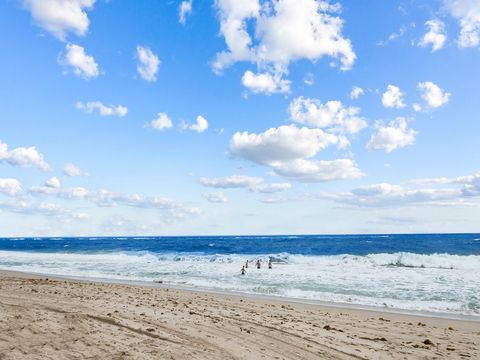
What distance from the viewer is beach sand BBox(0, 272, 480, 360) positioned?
6727 millimetres

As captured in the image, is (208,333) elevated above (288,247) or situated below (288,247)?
above

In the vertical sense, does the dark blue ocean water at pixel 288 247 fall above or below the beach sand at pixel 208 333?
below

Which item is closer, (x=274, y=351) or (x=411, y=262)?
(x=274, y=351)

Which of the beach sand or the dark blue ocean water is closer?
the beach sand

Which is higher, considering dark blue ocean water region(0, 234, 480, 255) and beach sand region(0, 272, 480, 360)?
beach sand region(0, 272, 480, 360)

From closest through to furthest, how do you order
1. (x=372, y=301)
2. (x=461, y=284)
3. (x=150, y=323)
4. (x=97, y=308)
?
1. (x=150, y=323)
2. (x=97, y=308)
3. (x=372, y=301)
4. (x=461, y=284)

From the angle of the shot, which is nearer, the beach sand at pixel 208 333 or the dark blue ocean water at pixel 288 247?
the beach sand at pixel 208 333

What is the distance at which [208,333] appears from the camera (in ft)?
26.5

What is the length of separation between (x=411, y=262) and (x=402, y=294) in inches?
870

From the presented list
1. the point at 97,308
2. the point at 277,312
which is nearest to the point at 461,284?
the point at 277,312

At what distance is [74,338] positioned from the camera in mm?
7156

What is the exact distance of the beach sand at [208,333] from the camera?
673cm

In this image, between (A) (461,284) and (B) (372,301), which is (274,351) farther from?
(A) (461,284)

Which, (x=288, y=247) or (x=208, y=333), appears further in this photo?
(x=288, y=247)
